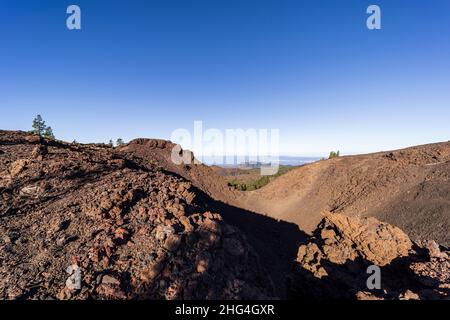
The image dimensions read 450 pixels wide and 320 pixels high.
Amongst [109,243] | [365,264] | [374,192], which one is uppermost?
[109,243]

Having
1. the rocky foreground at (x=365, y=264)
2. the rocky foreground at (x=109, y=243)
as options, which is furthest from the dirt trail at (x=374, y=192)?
the rocky foreground at (x=109, y=243)

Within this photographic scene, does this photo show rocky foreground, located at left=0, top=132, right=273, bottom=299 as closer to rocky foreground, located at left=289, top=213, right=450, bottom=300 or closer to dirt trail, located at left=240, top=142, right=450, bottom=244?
rocky foreground, located at left=289, top=213, right=450, bottom=300

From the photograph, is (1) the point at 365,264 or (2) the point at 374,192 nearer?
(1) the point at 365,264

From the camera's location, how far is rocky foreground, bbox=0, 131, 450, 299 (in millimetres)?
6629

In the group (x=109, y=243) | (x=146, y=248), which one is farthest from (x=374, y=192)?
(x=109, y=243)

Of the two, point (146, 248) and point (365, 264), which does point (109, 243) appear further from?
point (365, 264)

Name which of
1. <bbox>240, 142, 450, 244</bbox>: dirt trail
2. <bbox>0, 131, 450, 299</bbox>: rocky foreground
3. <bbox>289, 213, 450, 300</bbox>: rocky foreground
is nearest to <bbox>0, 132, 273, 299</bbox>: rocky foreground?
<bbox>0, 131, 450, 299</bbox>: rocky foreground

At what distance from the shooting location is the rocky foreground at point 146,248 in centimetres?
663

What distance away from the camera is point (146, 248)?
25.2 feet

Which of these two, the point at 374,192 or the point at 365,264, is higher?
the point at 374,192

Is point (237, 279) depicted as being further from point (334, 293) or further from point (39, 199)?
point (39, 199)

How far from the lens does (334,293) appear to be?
909 cm

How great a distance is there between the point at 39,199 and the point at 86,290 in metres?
4.93
